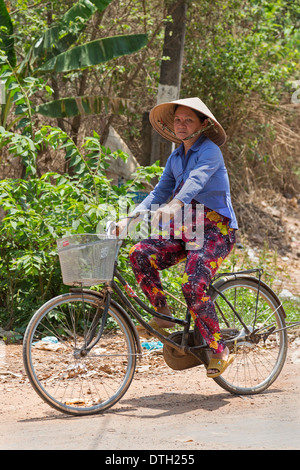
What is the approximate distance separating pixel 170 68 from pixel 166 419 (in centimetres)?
665

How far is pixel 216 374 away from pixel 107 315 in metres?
0.85

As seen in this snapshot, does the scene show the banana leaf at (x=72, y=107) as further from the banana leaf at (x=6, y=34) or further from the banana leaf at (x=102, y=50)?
the banana leaf at (x=6, y=34)

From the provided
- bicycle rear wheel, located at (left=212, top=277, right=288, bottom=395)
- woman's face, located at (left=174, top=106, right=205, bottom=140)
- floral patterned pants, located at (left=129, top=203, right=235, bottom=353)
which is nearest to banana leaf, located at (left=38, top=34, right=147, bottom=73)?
woman's face, located at (left=174, top=106, right=205, bottom=140)

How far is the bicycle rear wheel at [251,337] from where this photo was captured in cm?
465

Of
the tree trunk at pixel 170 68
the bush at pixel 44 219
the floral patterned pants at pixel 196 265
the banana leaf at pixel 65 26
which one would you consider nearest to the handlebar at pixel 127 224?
the floral patterned pants at pixel 196 265

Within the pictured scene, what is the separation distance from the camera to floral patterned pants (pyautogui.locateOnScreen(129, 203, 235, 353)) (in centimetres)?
424

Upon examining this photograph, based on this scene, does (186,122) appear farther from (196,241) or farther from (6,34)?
(6,34)

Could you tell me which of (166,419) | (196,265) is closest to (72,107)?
(196,265)

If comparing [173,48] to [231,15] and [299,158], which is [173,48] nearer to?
[231,15]

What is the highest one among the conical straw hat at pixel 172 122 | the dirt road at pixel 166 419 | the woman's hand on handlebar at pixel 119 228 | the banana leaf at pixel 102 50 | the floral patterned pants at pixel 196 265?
the banana leaf at pixel 102 50

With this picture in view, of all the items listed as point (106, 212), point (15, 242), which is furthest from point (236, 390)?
point (15, 242)

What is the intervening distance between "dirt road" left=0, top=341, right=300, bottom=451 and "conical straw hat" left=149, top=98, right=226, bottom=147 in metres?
1.81

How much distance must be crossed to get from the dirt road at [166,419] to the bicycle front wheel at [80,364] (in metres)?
0.14

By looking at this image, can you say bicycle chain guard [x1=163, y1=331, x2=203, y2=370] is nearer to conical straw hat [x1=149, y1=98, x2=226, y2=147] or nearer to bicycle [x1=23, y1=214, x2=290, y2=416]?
bicycle [x1=23, y1=214, x2=290, y2=416]
